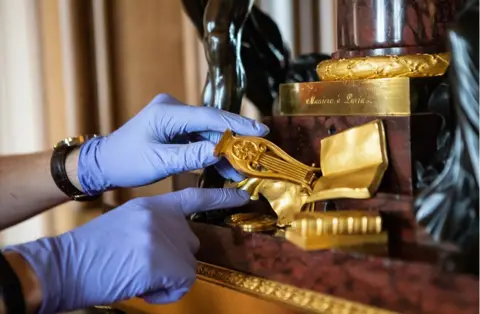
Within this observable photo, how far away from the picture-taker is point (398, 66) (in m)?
0.75

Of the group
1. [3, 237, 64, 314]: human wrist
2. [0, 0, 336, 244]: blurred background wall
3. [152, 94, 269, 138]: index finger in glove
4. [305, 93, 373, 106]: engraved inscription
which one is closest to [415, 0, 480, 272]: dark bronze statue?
[305, 93, 373, 106]: engraved inscription

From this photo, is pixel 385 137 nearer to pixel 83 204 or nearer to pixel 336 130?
pixel 336 130

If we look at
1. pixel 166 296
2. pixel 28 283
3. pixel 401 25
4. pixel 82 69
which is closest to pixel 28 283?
pixel 28 283

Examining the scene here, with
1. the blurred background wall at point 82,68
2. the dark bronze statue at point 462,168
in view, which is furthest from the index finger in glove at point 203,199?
the blurred background wall at point 82,68

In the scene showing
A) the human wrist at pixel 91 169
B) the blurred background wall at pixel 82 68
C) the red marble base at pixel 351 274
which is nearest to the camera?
the red marble base at pixel 351 274

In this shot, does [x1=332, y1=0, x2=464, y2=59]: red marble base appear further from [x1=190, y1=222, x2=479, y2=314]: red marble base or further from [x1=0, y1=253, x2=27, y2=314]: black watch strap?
[x1=0, y1=253, x2=27, y2=314]: black watch strap

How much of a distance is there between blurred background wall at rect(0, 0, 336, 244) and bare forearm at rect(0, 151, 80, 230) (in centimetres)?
47

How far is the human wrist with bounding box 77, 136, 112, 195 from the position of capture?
0.90m

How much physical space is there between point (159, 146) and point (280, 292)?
10.3 inches

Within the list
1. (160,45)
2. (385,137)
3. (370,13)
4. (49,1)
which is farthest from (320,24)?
(385,137)

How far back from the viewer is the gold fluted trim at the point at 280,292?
628mm

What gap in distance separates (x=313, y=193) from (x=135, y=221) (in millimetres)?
200

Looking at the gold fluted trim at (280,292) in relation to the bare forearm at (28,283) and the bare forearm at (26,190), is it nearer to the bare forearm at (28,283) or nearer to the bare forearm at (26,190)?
the bare forearm at (28,283)

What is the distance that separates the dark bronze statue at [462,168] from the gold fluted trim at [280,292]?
0.32ft
